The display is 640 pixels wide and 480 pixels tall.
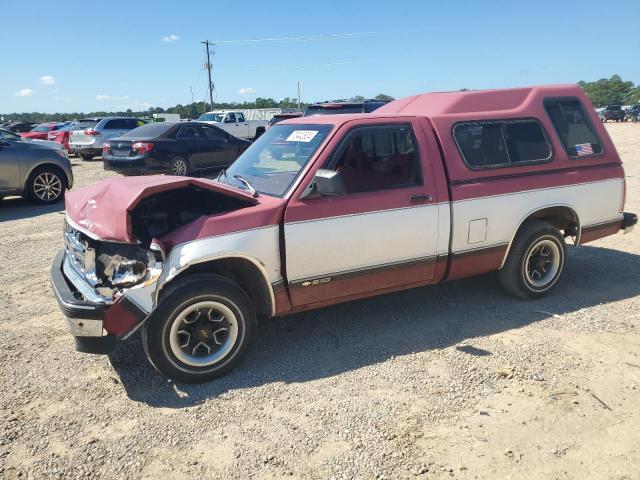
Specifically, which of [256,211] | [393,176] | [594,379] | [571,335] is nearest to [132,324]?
[256,211]

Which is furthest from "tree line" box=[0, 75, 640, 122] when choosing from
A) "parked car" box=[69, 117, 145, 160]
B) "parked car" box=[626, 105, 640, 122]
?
"parked car" box=[69, 117, 145, 160]

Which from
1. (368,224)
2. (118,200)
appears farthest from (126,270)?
(368,224)

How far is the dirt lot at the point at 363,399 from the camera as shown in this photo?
285 cm

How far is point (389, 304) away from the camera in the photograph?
5055 millimetres

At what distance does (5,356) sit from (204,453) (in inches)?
87.4

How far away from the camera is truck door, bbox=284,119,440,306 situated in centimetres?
384

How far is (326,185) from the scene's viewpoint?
12.1 feet

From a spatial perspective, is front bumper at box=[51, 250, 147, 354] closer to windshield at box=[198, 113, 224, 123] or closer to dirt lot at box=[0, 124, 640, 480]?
dirt lot at box=[0, 124, 640, 480]

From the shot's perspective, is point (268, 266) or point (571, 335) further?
point (571, 335)

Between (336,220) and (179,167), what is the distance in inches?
390

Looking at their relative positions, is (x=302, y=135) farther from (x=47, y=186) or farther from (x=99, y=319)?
(x=47, y=186)

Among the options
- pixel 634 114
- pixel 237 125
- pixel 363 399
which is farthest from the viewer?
pixel 634 114

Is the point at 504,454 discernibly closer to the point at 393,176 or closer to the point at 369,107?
the point at 393,176

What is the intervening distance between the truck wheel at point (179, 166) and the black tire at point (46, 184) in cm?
263
